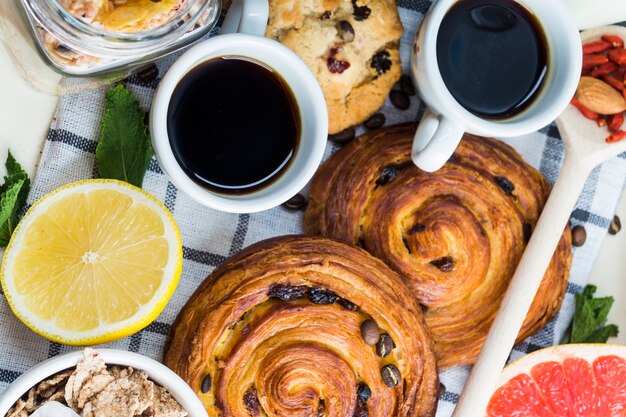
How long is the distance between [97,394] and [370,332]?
64 cm

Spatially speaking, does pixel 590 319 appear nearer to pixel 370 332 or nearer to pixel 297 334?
pixel 370 332

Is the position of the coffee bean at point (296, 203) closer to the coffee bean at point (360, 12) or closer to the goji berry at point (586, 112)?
the coffee bean at point (360, 12)

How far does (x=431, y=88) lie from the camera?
6.51 feet

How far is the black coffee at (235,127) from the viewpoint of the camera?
2016 mm

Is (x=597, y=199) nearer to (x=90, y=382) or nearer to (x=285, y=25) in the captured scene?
(x=285, y=25)

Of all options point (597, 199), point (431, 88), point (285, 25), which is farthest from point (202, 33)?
point (597, 199)

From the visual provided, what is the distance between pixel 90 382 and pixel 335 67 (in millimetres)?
971

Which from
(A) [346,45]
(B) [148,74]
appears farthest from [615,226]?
(B) [148,74]

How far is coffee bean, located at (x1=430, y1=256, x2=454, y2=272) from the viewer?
7.20 ft

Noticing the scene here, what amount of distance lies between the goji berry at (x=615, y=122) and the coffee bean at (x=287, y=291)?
0.92m

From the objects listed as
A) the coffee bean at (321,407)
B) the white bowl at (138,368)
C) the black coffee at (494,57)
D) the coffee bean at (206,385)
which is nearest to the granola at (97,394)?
the white bowl at (138,368)

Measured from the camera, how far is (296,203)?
2.28 meters

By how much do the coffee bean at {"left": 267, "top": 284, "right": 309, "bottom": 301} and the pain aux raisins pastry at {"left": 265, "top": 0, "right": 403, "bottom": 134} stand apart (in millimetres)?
455

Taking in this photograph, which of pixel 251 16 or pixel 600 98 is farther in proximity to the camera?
pixel 600 98
